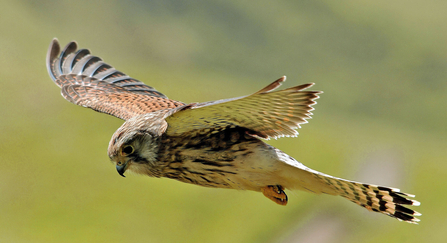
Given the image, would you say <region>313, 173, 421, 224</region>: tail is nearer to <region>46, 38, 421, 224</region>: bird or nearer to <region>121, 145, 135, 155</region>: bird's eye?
<region>46, 38, 421, 224</region>: bird

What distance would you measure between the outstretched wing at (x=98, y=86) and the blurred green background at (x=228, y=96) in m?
46.1

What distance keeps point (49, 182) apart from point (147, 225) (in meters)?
18.7

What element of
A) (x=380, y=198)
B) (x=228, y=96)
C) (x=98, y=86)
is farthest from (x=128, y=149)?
(x=228, y=96)

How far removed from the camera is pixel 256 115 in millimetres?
6719

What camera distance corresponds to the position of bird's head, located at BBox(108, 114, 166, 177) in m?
6.88

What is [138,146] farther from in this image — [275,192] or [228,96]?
[228,96]

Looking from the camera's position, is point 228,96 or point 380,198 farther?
point 228,96

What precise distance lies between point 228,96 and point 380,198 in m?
98.2

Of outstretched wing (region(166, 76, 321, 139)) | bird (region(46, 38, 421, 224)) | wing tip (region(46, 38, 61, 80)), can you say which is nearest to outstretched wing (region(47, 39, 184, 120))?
wing tip (region(46, 38, 61, 80))

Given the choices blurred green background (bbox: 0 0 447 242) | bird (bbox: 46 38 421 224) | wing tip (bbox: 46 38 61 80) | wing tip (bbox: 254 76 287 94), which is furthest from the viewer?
blurred green background (bbox: 0 0 447 242)

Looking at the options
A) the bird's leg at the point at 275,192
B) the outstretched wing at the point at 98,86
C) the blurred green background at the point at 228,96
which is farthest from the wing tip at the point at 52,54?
the blurred green background at the point at 228,96

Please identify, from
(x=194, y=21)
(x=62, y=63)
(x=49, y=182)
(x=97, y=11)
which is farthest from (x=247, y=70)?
(x=62, y=63)

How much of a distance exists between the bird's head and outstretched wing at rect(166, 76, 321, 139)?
0.81 feet

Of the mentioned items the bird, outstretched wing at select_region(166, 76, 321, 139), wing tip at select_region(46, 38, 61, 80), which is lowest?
the bird
